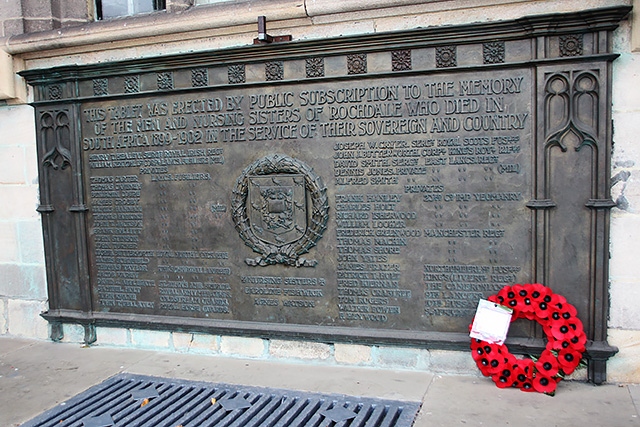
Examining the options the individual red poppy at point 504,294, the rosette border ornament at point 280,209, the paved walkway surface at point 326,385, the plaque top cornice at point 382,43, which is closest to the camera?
the paved walkway surface at point 326,385

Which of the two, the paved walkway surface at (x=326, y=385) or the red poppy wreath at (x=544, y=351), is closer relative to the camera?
the paved walkway surface at (x=326, y=385)

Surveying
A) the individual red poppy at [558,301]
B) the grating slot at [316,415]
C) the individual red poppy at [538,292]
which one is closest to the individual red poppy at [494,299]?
the individual red poppy at [538,292]

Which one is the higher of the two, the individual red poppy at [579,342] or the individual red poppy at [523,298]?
the individual red poppy at [523,298]

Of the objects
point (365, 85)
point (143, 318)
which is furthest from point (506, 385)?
point (143, 318)

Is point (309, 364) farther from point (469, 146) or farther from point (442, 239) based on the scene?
point (469, 146)

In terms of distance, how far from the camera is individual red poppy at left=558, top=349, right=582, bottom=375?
408 cm

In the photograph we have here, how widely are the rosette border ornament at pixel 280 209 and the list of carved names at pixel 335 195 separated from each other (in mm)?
92

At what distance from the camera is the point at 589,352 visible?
164 inches

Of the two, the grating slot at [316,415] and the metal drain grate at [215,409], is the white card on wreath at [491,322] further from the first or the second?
the grating slot at [316,415]

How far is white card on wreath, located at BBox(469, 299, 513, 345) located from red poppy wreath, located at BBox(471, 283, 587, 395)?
43 mm

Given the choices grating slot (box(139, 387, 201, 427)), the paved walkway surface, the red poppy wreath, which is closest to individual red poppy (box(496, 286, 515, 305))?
the red poppy wreath

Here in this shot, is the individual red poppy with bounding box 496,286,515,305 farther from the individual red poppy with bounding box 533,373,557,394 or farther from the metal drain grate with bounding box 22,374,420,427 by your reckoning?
the metal drain grate with bounding box 22,374,420,427

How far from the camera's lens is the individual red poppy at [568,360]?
161 inches

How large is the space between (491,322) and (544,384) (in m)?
0.57
